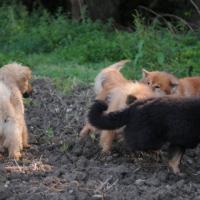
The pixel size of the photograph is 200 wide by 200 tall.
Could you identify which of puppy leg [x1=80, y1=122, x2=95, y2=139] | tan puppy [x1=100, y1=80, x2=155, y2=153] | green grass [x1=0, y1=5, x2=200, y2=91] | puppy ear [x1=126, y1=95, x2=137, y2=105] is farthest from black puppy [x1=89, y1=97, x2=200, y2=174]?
green grass [x1=0, y1=5, x2=200, y2=91]

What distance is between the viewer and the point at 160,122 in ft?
25.6

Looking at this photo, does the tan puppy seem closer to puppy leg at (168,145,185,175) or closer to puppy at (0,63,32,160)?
puppy leg at (168,145,185,175)

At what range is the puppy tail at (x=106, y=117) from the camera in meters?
8.05

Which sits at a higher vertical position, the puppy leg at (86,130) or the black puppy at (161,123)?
the black puppy at (161,123)

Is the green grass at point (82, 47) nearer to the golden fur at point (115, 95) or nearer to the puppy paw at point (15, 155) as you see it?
the golden fur at point (115, 95)

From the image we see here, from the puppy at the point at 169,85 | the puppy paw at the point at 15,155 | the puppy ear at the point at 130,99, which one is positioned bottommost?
the puppy paw at the point at 15,155

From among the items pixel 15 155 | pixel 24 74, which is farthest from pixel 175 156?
pixel 24 74

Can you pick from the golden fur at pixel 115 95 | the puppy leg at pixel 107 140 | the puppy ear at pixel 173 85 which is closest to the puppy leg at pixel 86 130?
→ the golden fur at pixel 115 95

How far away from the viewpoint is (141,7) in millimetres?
19531

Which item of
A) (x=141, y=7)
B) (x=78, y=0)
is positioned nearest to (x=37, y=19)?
(x=78, y=0)

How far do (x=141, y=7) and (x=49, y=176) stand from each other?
12.5 m

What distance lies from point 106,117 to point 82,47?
7.94 metres

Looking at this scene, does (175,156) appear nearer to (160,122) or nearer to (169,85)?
(160,122)

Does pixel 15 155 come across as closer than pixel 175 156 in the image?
No
